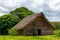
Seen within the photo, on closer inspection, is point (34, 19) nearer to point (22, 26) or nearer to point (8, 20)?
point (22, 26)

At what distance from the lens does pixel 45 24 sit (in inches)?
2379

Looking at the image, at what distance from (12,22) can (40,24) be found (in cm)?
1041

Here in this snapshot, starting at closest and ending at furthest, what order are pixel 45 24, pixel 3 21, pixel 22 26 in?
1. pixel 22 26
2. pixel 45 24
3. pixel 3 21

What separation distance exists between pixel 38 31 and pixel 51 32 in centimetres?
371

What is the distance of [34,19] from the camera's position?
58844 mm

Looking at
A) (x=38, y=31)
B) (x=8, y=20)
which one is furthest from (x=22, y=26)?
(x=8, y=20)

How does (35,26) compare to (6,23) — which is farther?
(6,23)

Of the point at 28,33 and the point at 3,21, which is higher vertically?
the point at 3,21

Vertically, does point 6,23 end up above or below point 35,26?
above

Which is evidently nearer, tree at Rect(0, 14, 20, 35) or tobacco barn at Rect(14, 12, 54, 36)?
tobacco barn at Rect(14, 12, 54, 36)

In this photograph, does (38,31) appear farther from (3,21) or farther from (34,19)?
(3,21)

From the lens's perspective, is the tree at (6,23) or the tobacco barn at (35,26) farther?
the tree at (6,23)

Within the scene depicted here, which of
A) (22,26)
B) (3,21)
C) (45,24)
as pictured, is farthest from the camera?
(3,21)

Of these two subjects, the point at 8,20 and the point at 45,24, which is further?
the point at 8,20
